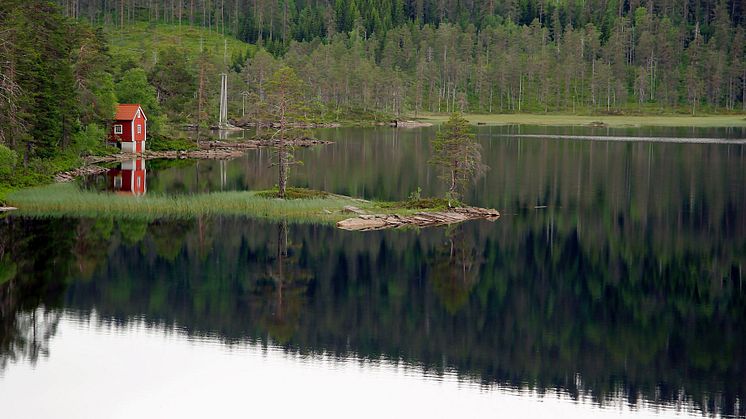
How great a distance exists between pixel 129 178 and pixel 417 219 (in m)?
34.5

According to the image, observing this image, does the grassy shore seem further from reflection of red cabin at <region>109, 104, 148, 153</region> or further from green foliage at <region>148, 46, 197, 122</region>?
green foliage at <region>148, 46, 197, 122</region>

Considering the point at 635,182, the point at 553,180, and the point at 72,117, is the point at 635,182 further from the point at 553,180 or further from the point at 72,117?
the point at 72,117

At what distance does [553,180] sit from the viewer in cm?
9431

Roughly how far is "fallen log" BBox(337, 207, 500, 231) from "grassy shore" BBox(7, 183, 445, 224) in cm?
118

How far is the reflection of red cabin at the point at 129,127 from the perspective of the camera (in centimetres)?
11088

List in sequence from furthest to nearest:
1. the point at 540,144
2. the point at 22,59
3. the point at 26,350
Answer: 1. the point at 540,144
2. the point at 22,59
3. the point at 26,350

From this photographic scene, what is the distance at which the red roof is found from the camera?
11050 cm

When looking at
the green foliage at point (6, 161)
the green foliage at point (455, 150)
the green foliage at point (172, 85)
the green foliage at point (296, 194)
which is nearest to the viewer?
the green foliage at point (455, 150)

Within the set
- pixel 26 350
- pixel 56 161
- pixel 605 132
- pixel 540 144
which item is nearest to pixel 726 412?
pixel 26 350

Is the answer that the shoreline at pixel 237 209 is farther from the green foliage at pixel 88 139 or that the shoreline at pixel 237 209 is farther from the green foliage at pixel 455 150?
Result: the green foliage at pixel 88 139

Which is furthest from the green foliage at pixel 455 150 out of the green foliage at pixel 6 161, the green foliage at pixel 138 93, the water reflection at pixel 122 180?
the green foliage at pixel 138 93

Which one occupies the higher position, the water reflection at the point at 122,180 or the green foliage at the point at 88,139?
the green foliage at the point at 88,139

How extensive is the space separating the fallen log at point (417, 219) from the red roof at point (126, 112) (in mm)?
54775

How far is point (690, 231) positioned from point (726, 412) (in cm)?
3589
